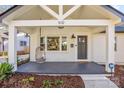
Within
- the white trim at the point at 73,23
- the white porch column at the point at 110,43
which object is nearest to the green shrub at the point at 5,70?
the white trim at the point at 73,23

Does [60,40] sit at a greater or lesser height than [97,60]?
greater

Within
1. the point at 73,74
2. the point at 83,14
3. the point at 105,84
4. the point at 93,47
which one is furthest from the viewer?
the point at 93,47

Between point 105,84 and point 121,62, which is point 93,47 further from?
point 105,84

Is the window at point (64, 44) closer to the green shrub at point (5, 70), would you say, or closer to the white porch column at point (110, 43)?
the white porch column at point (110, 43)

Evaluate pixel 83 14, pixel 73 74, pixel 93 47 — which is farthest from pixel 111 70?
pixel 93 47

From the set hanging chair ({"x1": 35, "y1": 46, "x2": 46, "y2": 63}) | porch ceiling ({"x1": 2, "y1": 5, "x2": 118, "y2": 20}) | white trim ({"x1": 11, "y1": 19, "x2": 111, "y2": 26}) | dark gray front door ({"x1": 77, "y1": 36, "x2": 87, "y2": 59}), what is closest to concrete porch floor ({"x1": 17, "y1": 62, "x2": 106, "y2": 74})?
hanging chair ({"x1": 35, "y1": 46, "x2": 46, "y2": 63})

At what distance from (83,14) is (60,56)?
4044mm

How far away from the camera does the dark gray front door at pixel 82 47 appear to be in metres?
17.8

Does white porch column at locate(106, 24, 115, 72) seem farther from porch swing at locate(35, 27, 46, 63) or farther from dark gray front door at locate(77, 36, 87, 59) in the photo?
dark gray front door at locate(77, 36, 87, 59)

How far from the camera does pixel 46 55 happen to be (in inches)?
703

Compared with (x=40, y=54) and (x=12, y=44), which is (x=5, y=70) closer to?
(x=12, y=44)

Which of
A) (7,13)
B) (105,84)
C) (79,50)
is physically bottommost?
(105,84)

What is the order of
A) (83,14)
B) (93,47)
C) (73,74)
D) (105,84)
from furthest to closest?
(93,47) → (83,14) → (73,74) → (105,84)

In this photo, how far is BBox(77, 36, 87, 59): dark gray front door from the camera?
58.5ft
